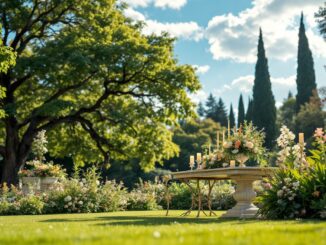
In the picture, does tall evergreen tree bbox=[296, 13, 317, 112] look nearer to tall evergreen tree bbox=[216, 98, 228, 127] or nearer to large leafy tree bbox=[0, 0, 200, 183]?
large leafy tree bbox=[0, 0, 200, 183]

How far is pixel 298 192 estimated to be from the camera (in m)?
7.68

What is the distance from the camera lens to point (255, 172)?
8445mm

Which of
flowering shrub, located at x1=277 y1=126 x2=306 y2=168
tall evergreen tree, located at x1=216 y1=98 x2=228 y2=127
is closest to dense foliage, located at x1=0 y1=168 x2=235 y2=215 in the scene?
flowering shrub, located at x1=277 y1=126 x2=306 y2=168

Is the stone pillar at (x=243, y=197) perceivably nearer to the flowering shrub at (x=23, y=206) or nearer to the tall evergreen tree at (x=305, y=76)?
the flowering shrub at (x=23, y=206)

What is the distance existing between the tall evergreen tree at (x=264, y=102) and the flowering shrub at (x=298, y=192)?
33.1 meters

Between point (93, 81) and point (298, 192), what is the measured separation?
1460 cm

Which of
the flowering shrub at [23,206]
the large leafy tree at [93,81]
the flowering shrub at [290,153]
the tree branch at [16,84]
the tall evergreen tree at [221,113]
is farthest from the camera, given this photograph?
the tall evergreen tree at [221,113]

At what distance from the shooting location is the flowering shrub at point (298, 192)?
742cm

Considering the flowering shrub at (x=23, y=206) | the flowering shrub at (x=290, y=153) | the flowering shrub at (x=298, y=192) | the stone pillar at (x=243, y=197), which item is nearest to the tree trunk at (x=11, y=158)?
the flowering shrub at (x=23, y=206)

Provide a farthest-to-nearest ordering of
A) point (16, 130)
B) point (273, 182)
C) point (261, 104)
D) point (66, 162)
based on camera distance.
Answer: point (261, 104) → point (66, 162) → point (16, 130) → point (273, 182)

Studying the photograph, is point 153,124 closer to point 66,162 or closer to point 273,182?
point 273,182

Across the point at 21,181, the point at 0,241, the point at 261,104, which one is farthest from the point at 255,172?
the point at 261,104

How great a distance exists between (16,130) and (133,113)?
480cm

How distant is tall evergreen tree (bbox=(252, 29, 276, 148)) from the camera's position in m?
41.0
